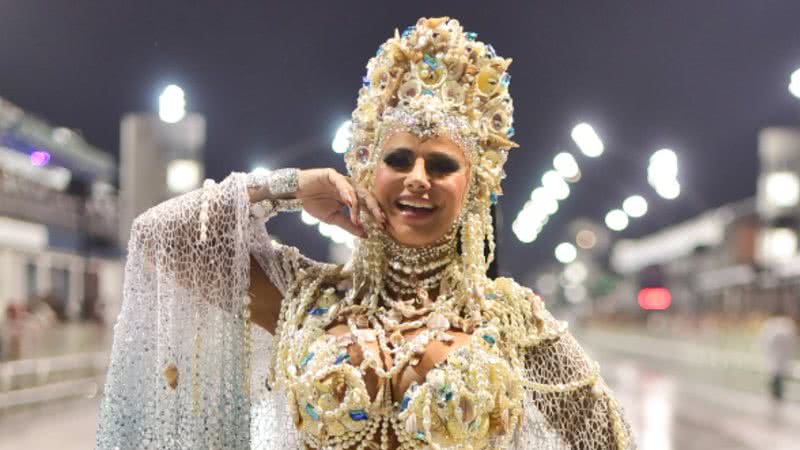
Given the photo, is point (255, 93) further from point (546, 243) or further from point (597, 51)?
point (546, 243)

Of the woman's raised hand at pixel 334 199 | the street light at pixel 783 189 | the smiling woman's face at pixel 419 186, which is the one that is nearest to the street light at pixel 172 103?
the woman's raised hand at pixel 334 199

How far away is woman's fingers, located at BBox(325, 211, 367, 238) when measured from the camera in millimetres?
2016

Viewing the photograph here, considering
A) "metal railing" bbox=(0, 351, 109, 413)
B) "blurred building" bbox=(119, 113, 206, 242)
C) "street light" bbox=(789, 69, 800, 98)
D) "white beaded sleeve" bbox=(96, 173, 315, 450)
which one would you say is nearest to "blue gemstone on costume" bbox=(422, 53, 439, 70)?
"white beaded sleeve" bbox=(96, 173, 315, 450)

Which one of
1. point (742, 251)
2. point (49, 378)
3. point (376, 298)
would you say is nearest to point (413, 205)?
point (376, 298)

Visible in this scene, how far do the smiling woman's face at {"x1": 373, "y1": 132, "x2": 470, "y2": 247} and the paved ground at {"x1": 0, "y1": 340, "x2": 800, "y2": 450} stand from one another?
16.0 feet

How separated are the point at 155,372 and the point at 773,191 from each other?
6.59m

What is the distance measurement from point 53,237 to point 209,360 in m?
9.18

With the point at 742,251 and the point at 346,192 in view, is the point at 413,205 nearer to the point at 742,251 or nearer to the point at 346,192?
the point at 346,192

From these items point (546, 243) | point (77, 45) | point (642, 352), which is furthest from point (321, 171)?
point (642, 352)

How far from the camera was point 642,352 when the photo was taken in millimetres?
25094

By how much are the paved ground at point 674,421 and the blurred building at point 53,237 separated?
107 centimetres

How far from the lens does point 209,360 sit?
2.08 meters

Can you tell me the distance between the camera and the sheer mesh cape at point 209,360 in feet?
6.70

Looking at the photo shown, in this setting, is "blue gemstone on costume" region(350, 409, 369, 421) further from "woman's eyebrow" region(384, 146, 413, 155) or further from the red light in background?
the red light in background
